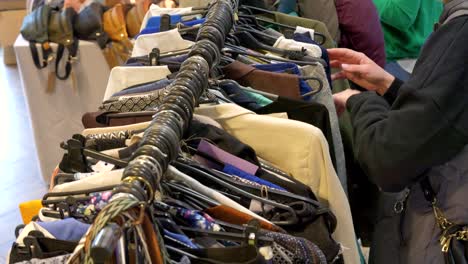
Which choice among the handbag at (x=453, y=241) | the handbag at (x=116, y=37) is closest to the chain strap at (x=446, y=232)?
the handbag at (x=453, y=241)

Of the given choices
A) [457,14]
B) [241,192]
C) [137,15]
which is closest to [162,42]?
[241,192]

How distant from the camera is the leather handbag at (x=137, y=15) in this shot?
2.53 metres

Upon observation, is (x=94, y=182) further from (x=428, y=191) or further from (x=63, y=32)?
(x=63, y=32)

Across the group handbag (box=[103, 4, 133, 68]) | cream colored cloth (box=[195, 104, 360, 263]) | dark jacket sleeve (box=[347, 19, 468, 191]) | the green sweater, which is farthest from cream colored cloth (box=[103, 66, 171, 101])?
the green sweater

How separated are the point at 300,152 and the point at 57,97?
200cm

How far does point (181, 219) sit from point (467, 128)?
0.50 m

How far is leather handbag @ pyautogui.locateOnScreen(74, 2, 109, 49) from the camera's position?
8.24 ft

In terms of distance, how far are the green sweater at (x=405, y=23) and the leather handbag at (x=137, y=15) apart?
3.66ft

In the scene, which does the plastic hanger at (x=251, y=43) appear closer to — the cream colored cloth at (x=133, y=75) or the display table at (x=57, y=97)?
the cream colored cloth at (x=133, y=75)

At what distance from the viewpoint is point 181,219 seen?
2.48ft

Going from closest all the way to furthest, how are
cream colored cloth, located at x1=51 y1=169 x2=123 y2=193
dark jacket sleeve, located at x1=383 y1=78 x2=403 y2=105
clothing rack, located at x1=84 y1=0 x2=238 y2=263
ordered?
clothing rack, located at x1=84 y1=0 x2=238 y2=263
cream colored cloth, located at x1=51 y1=169 x2=123 y2=193
dark jacket sleeve, located at x1=383 y1=78 x2=403 y2=105

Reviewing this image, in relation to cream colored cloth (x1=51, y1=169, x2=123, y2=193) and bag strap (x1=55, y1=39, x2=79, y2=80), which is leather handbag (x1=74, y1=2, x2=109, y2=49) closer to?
bag strap (x1=55, y1=39, x2=79, y2=80)

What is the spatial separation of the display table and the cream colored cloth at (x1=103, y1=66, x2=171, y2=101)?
56.2 inches

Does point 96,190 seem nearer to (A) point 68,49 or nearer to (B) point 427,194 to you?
(B) point 427,194
